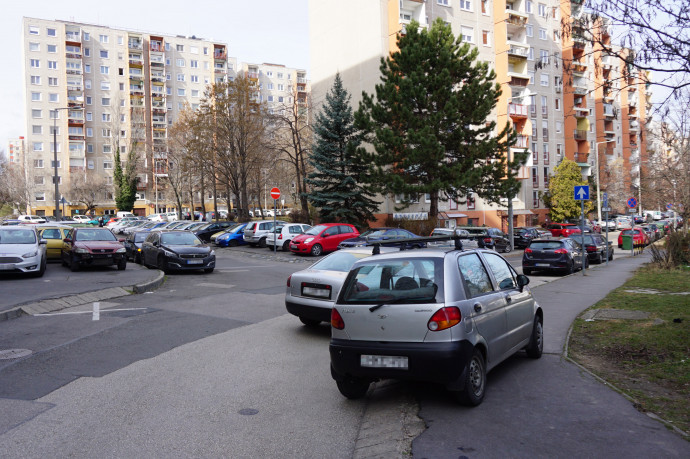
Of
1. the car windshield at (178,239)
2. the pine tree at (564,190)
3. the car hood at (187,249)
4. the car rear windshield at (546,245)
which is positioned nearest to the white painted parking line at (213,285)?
the car hood at (187,249)

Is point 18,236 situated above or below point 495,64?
below

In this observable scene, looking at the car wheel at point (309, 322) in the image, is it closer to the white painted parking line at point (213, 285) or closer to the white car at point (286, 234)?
the white painted parking line at point (213, 285)

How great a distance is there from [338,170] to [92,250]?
20.2 m

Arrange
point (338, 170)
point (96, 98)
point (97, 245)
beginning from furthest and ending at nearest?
point (96, 98), point (338, 170), point (97, 245)

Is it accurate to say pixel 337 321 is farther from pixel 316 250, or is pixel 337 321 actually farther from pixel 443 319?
pixel 316 250

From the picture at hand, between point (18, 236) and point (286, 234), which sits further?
point (286, 234)

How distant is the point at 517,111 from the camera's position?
49.0 metres

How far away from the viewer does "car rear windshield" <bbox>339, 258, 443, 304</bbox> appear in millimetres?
5336

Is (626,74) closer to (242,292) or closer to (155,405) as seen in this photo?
(155,405)

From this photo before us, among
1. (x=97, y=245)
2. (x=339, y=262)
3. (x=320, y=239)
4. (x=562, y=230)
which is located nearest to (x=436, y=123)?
(x=320, y=239)

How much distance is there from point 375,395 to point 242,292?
911 centimetres

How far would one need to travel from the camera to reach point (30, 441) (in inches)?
177

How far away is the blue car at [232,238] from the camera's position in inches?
1358

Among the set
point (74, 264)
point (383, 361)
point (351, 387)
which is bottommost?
point (351, 387)
